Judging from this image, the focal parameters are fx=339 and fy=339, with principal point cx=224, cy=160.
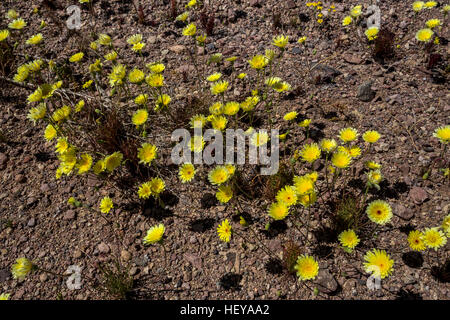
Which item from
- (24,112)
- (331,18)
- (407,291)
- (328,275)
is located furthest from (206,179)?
(331,18)

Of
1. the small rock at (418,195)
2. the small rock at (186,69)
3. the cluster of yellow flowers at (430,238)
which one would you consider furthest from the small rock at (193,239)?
the small rock at (186,69)

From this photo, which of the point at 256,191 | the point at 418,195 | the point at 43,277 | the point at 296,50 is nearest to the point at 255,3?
the point at 296,50

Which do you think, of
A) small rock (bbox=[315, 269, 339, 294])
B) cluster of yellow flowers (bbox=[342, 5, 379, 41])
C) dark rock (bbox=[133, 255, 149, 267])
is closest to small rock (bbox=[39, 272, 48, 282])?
dark rock (bbox=[133, 255, 149, 267])

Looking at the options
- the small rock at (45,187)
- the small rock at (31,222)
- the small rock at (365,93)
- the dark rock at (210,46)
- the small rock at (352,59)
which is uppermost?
the dark rock at (210,46)

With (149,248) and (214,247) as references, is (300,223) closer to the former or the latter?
(214,247)

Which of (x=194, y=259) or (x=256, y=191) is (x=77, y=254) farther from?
(x=256, y=191)

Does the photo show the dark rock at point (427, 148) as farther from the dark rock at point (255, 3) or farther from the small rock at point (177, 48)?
the small rock at point (177, 48)

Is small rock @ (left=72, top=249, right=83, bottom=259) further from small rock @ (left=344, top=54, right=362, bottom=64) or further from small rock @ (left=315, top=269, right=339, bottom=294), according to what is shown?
small rock @ (left=344, top=54, right=362, bottom=64)
